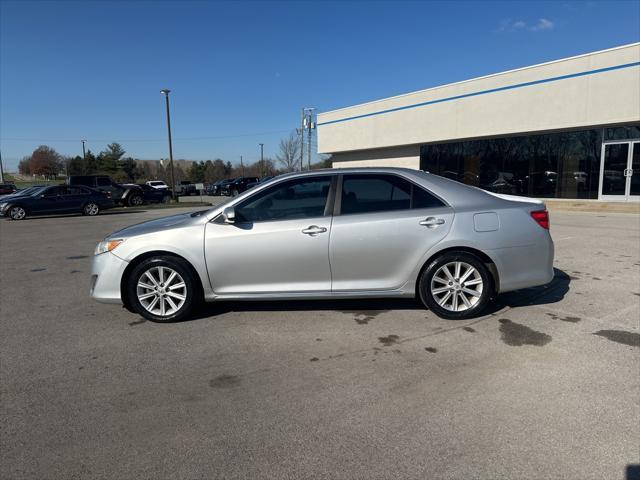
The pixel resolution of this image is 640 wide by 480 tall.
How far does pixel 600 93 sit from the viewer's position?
20.0 m

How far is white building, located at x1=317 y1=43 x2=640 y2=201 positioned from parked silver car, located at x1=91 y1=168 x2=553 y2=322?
1946 centimetres

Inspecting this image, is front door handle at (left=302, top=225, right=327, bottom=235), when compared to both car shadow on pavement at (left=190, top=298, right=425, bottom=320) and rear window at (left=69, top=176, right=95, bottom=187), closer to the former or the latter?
car shadow on pavement at (left=190, top=298, right=425, bottom=320)

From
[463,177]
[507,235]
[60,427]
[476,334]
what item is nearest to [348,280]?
[476,334]

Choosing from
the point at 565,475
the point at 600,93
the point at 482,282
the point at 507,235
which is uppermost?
the point at 600,93

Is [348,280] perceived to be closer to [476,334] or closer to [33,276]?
[476,334]

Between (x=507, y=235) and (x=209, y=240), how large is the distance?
3109 millimetres

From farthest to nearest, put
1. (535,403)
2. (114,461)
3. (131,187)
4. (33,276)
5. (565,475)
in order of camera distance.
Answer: (131,187), (33,276), (535,403), (114,461), (565,475)

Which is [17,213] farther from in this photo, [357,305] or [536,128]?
[536,128]

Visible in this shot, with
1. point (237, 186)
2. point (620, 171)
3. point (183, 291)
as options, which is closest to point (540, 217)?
point (183, 291)

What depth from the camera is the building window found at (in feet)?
70.1

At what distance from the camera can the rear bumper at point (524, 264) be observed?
14.9 feet

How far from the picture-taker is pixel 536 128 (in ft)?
74.1

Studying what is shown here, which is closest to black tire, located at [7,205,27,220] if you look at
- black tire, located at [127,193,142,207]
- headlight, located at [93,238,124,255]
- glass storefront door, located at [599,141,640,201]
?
black tire, located at [127,193,142,207]

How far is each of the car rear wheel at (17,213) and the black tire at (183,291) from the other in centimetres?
1792
